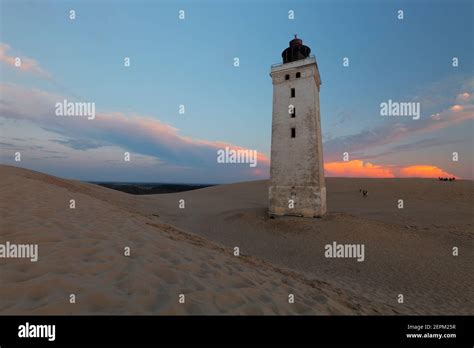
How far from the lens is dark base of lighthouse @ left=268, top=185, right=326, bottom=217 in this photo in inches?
675

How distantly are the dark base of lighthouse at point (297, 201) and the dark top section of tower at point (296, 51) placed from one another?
1253 centimetres

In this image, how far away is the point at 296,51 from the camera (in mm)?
Result: 19625

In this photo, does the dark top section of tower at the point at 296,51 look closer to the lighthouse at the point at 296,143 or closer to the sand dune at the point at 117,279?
the lighthouse at the point at 296,143

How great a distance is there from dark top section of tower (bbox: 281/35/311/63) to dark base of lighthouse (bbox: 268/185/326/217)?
12.5 m

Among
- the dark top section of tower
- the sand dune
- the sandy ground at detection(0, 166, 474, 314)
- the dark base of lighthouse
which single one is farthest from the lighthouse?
the sand dune

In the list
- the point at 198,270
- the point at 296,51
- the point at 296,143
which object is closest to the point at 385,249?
the point at 296,143

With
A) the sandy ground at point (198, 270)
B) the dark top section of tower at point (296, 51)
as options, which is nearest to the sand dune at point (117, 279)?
the sandy ground at point (198, 270)

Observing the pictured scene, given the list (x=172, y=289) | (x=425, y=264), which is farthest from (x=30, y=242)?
(x=425, y=264)

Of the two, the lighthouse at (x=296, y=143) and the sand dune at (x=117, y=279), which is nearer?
the sand dune at (x=117, y=279)

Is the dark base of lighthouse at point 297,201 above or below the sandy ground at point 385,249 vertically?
above

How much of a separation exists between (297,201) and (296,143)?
5.01 m

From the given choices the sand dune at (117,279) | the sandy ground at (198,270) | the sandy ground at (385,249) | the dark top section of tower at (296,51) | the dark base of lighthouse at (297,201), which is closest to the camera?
the sand dune at (117,279)

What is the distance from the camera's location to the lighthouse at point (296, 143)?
17156 millimetres

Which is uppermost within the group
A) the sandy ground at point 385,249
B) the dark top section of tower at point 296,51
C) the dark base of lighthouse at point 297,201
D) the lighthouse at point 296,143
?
the dark top section of tower at point 296,51
